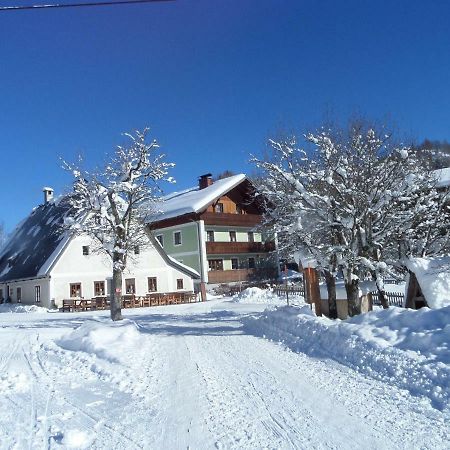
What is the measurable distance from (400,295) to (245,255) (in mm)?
26276

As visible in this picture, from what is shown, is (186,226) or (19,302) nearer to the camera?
(19,302)

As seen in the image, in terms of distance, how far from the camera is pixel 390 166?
14805 mm

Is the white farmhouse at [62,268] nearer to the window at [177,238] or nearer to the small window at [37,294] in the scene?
the small window at [37,294]

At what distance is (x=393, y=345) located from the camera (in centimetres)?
884

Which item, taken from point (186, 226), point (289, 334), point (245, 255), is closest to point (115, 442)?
point (289, 334)

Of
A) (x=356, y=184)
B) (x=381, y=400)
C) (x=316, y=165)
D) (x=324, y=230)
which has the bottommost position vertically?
(x=381, y=400)

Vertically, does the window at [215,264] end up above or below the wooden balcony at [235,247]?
below

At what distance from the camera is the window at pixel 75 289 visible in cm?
3305

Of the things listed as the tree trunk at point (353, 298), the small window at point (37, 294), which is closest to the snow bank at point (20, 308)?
the small window at point (37, 294)

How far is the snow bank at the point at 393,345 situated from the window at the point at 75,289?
23311mm

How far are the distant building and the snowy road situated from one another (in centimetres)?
3102

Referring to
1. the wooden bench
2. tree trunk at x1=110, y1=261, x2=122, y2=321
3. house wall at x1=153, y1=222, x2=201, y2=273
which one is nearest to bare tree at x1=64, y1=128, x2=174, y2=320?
tree trunk at x1=110, y1=261, x2=122, y2=321

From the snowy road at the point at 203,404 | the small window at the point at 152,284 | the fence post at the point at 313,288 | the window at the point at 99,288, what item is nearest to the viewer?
the snowy road at the point at 203,404

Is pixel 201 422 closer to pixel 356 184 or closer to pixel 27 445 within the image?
pixel 27 445
